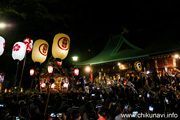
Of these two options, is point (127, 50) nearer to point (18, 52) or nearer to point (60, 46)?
point (60, 46)

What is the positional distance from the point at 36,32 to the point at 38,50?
10.3 metres

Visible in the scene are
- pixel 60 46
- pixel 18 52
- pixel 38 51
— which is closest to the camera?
pixel 60 46

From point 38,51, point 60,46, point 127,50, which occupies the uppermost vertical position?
point 127,50

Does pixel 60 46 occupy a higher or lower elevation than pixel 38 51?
higher

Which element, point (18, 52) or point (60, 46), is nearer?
point (60, 46)

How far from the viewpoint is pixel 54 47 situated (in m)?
6.18

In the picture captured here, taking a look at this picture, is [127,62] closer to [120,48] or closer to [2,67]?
[120,48]

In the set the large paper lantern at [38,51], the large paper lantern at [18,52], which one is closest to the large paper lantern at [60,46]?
the large paper lantern at [38,51]

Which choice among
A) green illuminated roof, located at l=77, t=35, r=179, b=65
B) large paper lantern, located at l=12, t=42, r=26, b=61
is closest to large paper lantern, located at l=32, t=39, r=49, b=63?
large paper lantern, located at l=12, t=42, r=26, b=61

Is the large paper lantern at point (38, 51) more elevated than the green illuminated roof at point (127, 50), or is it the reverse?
the green illuminated roof at point (127, 50)

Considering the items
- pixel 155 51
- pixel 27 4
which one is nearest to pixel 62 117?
pixel 27 4

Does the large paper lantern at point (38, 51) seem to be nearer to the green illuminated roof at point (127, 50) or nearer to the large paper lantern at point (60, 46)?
the large paper lantern at point (60, 46)

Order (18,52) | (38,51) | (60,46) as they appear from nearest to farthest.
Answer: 1. (60,46)
2. (38,51)
3. (18,52)

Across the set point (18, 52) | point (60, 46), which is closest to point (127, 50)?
point (60, 46)
